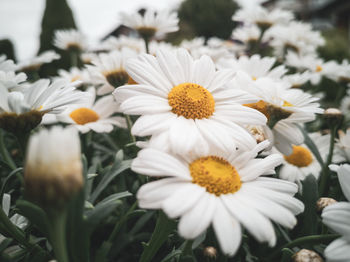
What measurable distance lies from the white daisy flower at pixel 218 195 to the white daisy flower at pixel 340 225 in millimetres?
83

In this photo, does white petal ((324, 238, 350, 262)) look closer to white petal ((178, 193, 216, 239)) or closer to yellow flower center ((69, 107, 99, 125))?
white petal ((178, 193, 216, 239))

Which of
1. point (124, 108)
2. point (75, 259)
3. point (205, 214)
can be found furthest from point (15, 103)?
point (205, 214)

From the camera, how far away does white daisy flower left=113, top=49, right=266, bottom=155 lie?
0.56m

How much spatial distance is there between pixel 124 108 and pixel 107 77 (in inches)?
21.4

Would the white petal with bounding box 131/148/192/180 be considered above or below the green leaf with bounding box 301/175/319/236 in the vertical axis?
above

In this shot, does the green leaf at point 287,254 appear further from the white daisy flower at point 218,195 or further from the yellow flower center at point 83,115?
the yellow flower center at point 83,115

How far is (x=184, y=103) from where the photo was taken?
65cm

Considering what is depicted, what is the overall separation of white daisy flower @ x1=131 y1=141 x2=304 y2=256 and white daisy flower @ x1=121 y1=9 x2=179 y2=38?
113cm

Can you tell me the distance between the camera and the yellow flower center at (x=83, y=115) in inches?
42.2

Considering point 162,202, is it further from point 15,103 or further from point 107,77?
point 107,77

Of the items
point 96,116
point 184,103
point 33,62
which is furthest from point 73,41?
point 184,103

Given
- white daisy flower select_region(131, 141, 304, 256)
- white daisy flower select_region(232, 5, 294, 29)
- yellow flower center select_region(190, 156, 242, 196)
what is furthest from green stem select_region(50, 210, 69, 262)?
white daisy flower select_region(232, 5, 294, 29)

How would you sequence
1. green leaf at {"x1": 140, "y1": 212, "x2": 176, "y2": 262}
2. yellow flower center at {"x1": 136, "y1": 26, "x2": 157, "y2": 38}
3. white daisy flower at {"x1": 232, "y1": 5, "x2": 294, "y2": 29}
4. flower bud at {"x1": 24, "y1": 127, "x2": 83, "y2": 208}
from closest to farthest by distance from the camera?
flower bud at {"x1": 24, "y1": 127, "x2": 83, "y2": 208} < green leaf at {"x1": 140, "y1": 212, "x2": 176, "y2": 262} < yellow flower center at {"x1": 136, "y1": 26, "x2": 157, "y2": 38} < white daisy flower at {"x1": 232, "y1": 5, "x2": 294, "y2": 29}

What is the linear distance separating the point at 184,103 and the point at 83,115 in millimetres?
605
